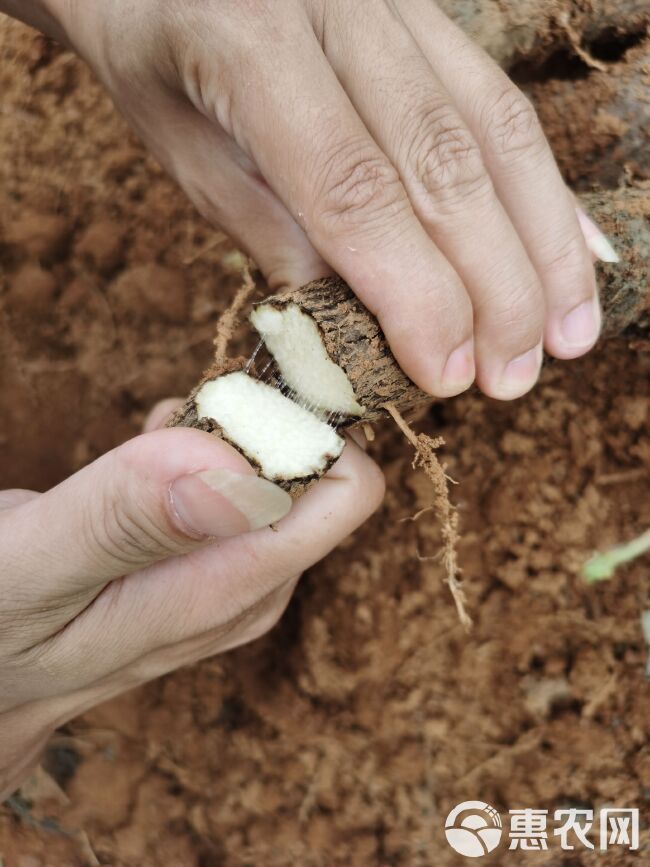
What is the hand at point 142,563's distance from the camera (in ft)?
3.34

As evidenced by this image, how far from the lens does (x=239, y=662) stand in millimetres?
1851

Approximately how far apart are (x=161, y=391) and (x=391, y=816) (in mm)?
1153

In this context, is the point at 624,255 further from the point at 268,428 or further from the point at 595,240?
the point at 268,428

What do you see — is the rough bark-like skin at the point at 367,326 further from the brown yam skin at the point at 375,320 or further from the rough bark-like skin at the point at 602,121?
the rough bark-like skin at the point at 602,121

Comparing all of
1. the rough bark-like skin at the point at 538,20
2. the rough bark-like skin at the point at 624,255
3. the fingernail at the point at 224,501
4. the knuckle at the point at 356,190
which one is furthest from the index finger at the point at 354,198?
the rough bark-like skin at the point at 538,20

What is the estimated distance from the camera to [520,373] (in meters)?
1.31

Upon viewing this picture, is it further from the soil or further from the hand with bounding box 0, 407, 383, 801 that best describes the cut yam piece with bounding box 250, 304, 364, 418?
the soil

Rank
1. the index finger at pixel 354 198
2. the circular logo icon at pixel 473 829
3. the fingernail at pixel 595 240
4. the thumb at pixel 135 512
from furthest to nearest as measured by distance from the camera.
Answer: the circular logo icon at pixel 473 829
the fingernail at pixel 595 240
the index finger at pixel 354 198
the thumb at pixel 135 512

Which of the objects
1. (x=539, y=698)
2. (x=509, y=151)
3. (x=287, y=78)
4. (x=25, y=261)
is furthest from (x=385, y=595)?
(x=25, y=261)

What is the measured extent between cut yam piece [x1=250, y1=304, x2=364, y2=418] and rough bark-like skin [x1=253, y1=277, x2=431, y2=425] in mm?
11

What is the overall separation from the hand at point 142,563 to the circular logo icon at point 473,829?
60cm

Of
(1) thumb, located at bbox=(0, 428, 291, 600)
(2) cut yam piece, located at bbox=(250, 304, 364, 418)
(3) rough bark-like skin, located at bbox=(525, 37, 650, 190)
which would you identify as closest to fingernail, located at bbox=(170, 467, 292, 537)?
(1) thumb, located at bbox=(0, 428, 291, 600)

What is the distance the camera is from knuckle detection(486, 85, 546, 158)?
4.32 ft

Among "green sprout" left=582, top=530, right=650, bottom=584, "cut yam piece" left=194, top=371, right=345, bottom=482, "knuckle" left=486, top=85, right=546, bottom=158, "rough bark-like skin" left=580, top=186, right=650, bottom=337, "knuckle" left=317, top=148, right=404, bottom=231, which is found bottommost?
"green sprout" left=582, top=530, right=650, bottom=584
